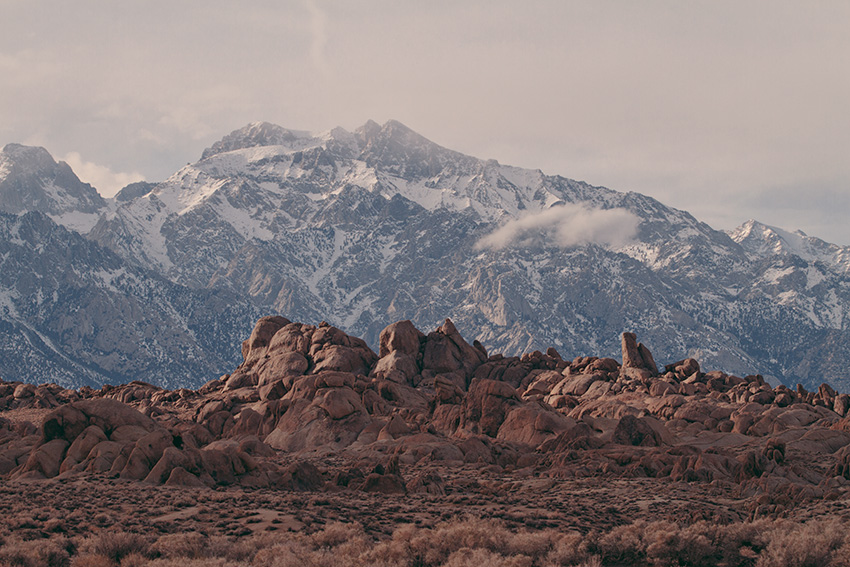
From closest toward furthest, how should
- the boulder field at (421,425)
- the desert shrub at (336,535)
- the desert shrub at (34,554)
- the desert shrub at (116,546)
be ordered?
the desert shrub at (34,554)
the desert shrub at (116,546)
the desert shrub at (336,535)
the boulder field at (421,425)

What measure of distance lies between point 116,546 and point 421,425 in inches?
2281

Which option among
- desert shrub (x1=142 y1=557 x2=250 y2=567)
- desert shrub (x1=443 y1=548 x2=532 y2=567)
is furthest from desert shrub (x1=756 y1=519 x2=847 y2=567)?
desert shrub (x1=142 y1=557 x2=250 y2=567)

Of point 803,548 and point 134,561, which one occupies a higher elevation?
point 803,548

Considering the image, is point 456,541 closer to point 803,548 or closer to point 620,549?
point 620,549

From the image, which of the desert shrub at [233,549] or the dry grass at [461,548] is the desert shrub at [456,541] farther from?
the desert shrub at [233,549]

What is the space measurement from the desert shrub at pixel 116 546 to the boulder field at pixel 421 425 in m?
19.4

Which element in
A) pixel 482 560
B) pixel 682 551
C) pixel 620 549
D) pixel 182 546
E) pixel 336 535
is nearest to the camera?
pixel 482 560

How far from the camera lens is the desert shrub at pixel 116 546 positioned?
37.2 m

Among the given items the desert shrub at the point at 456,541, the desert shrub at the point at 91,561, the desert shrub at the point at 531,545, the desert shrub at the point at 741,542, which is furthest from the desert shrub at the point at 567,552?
the desert shrub at the point at 91,561

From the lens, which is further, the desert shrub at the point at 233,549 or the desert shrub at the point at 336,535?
the desert shrub at the point at 336,535

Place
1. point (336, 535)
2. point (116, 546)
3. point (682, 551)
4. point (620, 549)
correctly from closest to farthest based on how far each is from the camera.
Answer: point (116, 546), point (682, 551), point (620, 549), point (336, 535)

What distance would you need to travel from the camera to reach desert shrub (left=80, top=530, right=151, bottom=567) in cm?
3716

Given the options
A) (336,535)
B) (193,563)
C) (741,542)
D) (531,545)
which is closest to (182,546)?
(193,563)

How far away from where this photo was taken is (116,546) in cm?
3753
